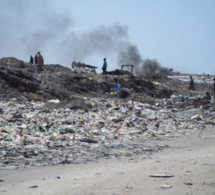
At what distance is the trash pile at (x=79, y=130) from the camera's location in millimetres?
6973

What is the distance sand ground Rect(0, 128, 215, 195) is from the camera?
462cm

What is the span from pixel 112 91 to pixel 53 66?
5293 millimetres

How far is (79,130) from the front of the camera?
9773 millimetres

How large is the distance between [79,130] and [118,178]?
469 centimetres

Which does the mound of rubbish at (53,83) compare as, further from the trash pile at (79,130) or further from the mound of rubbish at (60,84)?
the trash pile at (79,130)

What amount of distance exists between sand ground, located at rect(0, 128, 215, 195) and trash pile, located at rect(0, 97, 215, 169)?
1.88ft

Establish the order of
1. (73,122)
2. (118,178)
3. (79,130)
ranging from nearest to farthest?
(118,178)
(79,130)
(73,122)

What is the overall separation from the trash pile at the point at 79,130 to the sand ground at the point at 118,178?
1.88 feet

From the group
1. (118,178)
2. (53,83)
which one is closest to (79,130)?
(118,178)

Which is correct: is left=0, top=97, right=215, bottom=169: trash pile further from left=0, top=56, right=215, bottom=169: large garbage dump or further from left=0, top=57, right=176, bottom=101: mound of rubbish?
left=0, top=57, right=176, bottom=101: mound of rubbish

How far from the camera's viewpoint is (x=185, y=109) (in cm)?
1606

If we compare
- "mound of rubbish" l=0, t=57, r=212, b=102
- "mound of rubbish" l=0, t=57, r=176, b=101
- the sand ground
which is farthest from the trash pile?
"mound of rubbish" l=0, t=57, r=212, b=102

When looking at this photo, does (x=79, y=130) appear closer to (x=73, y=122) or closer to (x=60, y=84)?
(x=73, y=122)

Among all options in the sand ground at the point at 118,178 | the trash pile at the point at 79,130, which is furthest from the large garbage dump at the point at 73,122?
→ the sand ground at the point at 118,178
